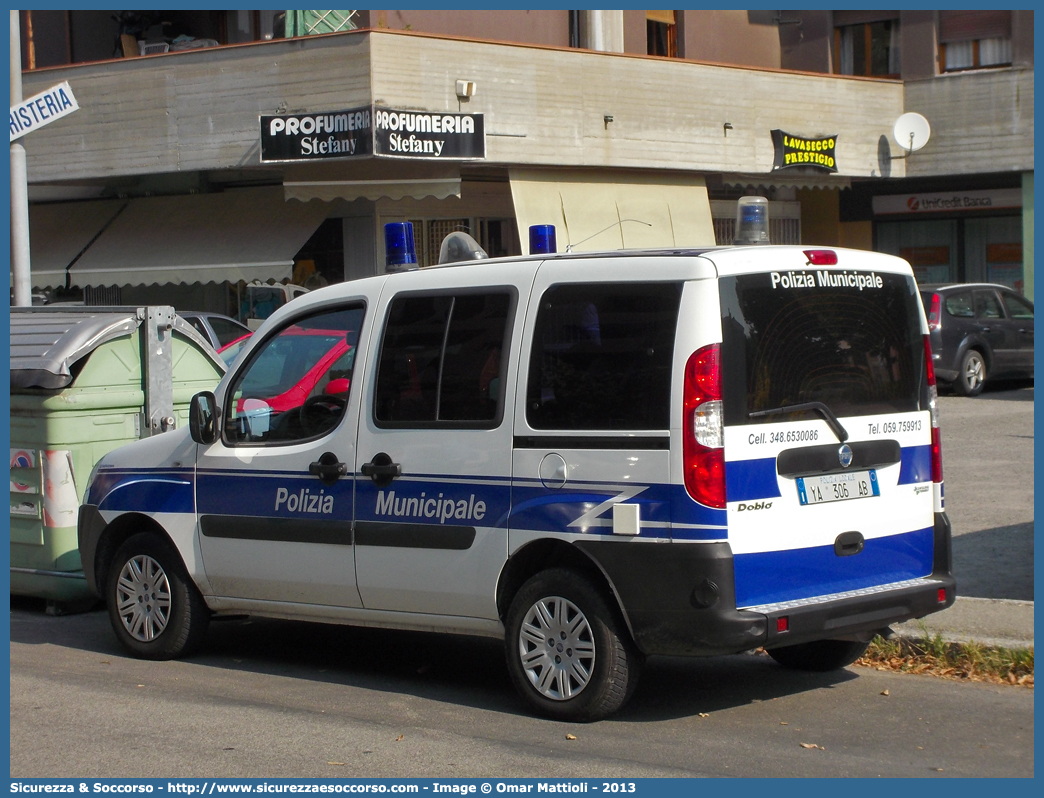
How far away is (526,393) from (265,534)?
1730 mm

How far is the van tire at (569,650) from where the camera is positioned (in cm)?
555

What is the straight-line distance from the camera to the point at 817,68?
88.3 ft

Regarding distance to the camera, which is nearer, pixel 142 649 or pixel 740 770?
pixel 740 770

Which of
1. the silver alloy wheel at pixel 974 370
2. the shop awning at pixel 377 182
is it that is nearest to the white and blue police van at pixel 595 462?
the shop awning at pixel 377 182

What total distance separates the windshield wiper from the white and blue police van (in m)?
0.01

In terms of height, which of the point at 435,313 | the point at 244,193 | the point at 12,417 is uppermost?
the point at 244,193

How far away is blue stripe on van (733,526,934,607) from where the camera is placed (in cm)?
535

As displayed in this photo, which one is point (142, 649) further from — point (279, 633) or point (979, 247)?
point (979, 247)

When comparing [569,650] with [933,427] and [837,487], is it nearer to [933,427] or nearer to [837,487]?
[837,487]

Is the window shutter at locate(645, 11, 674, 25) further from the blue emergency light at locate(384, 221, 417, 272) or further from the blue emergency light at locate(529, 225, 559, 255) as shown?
the blue emergency light at locate(529, 225, 559, 255)

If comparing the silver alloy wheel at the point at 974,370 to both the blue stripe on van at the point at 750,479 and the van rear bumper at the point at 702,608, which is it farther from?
the blue stripe on van at the point at 750,479

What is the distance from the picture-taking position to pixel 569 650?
5680 mm

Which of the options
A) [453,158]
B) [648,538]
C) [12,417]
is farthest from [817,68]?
[648,538]

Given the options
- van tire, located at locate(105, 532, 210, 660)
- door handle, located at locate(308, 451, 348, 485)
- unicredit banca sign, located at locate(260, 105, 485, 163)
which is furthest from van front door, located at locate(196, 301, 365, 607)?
unicredit banca sign, located at locate(260, 105, 485, 163)
